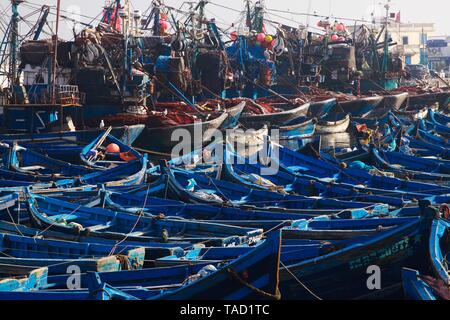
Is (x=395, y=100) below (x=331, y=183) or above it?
above

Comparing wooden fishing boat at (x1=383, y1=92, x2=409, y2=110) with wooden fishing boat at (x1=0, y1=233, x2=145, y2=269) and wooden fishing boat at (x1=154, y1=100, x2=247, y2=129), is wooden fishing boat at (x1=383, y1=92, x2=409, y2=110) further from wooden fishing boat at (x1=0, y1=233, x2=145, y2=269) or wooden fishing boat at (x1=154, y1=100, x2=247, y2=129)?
wooden fishing boat at (x1=0, y1=233, x2=145, y2=269)

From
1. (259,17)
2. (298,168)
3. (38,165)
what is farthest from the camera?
(259,17)

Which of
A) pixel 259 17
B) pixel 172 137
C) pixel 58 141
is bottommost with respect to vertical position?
pixel 172 137

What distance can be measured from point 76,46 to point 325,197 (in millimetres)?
14974

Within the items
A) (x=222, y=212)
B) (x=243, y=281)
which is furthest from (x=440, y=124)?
(x=243, y=281)

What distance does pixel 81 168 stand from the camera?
75.4ft

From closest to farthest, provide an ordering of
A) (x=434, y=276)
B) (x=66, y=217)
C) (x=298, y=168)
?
(x=434, y=276) → (x=66, y=217) → (x=298, y=168)

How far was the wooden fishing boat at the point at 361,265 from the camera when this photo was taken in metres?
11.2

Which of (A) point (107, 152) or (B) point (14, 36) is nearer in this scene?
(A) point (107, 152)

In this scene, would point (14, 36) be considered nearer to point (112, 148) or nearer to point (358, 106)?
point (112, 148)

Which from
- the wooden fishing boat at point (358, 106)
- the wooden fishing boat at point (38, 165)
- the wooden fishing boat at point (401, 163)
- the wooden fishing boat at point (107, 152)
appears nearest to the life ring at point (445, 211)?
the wooden fishing boat at point (401, 163)

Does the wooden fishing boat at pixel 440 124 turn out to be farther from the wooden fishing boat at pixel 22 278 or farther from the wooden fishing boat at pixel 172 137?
the wooden fishing boat at pixel 22 278

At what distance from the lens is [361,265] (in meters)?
11.3

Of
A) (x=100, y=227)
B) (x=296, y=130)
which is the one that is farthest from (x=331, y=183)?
(x=296, y=130)
